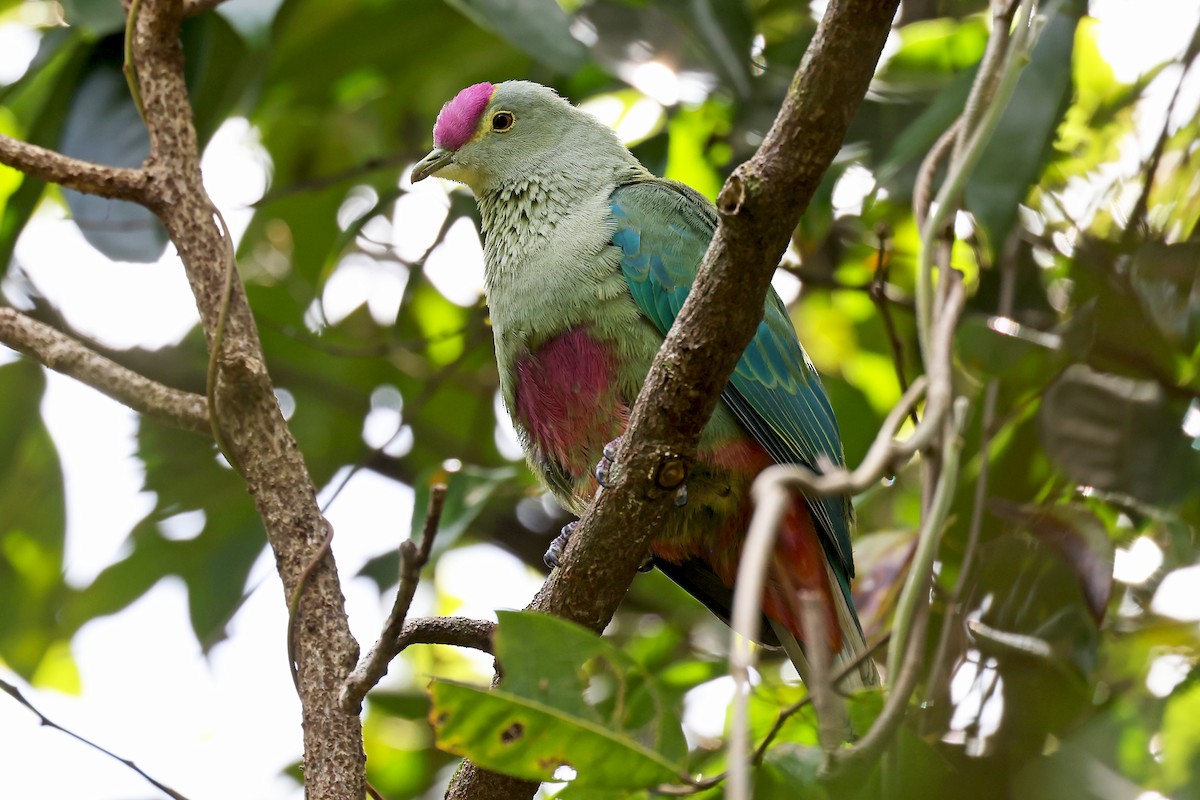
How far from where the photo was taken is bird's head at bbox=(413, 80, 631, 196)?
3104 millimetres

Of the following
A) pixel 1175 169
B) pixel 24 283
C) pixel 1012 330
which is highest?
pixel 24 283

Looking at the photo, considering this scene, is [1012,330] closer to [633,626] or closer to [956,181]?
[956,181]

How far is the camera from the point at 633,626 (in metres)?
4.38

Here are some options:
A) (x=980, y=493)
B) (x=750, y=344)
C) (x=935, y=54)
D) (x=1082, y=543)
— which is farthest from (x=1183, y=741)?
(x=935, y=54)

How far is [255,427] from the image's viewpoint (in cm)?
233

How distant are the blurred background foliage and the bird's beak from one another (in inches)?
15.0

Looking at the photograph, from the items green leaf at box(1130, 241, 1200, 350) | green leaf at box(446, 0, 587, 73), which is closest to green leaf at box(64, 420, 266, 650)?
green leaf at box(446, 0, 587, 73)

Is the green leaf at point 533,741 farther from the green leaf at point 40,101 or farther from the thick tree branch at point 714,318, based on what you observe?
the green leaf at point 40,101

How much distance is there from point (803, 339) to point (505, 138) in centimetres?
205

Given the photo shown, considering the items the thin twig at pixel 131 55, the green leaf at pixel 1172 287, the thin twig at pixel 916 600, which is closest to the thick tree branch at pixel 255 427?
the thin twig at pixel 131 55

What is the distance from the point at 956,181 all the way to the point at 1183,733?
3.49 ft

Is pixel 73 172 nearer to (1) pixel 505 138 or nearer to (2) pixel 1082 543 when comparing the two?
(1) pixel 505 138

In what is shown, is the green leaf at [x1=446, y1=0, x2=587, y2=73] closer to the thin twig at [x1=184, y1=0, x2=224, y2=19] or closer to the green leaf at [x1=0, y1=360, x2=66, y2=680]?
the thin twig at [x1=184, y1=0, x2=224, y2=19]

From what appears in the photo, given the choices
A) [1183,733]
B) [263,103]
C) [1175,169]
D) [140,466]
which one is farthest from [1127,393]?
[140,466]
